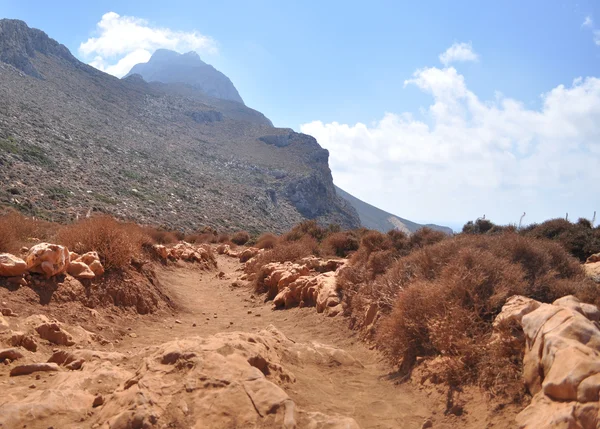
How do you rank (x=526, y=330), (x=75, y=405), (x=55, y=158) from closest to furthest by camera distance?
(x=75, y=405), (x=526, y=330), (x=55, y=158)

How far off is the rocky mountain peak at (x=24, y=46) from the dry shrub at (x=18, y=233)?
50445mm

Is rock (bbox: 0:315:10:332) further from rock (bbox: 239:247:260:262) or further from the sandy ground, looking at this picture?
rock (bbox: 239:247:260:262)

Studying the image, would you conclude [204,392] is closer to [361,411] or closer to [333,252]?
[361,411]

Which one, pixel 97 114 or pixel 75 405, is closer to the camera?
pixel 75 405

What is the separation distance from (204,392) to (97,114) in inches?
2226

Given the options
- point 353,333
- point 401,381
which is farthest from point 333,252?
point 401,381

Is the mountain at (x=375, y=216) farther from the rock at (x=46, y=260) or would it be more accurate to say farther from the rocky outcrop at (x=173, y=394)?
the rocky outcrop at (x=173, y=394)

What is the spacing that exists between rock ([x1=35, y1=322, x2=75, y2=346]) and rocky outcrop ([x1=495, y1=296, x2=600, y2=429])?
5.50 meters

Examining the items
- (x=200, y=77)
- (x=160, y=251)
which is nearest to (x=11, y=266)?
(x=160, y=251)

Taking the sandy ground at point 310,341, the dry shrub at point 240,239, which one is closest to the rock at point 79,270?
the sandy ground at point 310,341

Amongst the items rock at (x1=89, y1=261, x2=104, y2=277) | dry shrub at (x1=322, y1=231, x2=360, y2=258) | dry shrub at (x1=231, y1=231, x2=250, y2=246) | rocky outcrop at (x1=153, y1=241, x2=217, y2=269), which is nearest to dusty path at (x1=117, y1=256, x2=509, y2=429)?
rocky outcrop at (x1=153, y1=241, x2=217, y2=269)

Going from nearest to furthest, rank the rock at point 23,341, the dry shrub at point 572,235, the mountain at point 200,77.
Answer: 1. the rock at point 23,341
2. the dry shrub at point 572,235
3. the mountain at point 200,77

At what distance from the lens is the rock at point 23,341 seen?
524 centimetres

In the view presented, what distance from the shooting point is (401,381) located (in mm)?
5859
